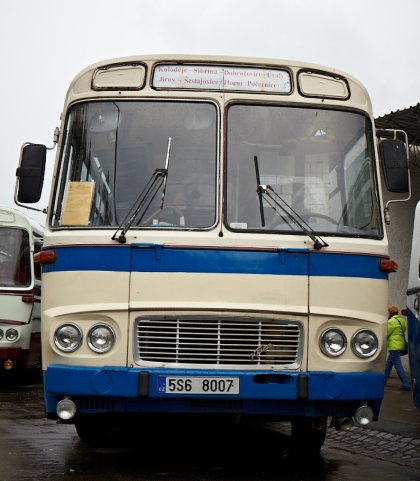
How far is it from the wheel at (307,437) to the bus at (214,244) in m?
0.95

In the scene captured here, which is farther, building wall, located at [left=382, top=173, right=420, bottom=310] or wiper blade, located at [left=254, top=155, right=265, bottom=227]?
building wall, located at [left=382, top=173, right=420, bottom=310]

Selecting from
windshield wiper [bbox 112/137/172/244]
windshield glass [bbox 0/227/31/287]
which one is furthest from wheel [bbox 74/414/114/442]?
windshield glass [bbox 0/227/31/287]

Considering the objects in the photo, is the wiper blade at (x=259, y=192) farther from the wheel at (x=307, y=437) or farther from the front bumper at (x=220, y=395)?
the wheel at (x=307, y=437)

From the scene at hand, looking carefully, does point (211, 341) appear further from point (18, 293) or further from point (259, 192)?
point (18, 293)

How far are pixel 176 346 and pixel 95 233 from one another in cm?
108

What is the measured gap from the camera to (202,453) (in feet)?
27.1

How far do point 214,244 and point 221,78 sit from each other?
147 cm

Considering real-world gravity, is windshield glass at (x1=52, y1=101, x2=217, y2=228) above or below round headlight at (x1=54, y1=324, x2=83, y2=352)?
above

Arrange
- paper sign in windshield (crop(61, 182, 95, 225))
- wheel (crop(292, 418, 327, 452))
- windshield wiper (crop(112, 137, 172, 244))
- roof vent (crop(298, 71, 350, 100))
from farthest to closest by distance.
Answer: wheel (crop(292, 418, 327, 452)), roof vent (crop(298, 71, 350, 100)), paper sign in windshield (crop(61, 182, 95, 225)), windshield wiper (crop(112, 137, 172, 244))

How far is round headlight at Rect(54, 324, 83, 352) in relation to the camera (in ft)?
21.5

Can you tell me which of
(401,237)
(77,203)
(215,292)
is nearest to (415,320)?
(215,292)

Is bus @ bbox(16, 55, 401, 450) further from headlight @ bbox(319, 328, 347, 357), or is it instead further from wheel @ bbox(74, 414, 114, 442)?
wheel @ bbox(74, 414, 114, 442)

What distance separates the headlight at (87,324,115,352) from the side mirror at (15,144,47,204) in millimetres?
1467

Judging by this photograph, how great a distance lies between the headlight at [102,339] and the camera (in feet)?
21.5
